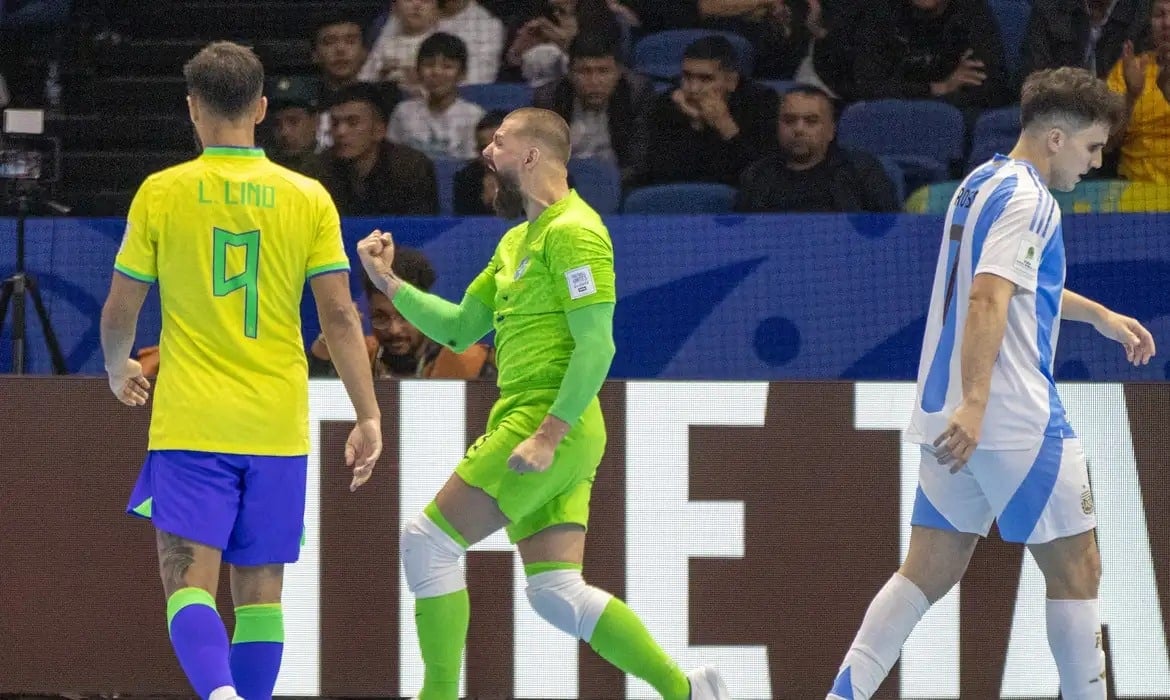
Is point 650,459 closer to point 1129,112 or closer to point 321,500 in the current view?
point 321,500

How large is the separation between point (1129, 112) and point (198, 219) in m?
4.81

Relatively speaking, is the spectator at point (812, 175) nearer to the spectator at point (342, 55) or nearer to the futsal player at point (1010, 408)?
the spectator at point (342, 55)

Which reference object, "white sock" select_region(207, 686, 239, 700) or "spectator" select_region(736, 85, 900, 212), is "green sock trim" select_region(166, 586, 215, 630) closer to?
"white sock" select_region(207, 686, 239, 700)

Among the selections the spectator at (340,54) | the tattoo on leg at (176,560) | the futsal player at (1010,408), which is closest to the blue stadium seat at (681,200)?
the spectator at (340,54)

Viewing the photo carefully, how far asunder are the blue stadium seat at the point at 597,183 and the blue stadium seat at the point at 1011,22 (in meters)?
2.09

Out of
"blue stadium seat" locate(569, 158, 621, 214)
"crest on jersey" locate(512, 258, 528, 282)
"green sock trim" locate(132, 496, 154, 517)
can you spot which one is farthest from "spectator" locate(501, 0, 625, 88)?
"green sock trim" locate(132, 496, 154, 517)

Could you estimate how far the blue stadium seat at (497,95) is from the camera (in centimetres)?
810

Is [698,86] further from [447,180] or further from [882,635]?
[882,635]

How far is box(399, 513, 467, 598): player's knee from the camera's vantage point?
4.68 metres

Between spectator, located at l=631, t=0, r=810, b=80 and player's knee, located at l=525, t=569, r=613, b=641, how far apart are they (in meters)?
4.22

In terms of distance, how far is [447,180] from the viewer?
7586mm

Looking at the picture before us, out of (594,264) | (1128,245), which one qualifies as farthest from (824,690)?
(1128,245)

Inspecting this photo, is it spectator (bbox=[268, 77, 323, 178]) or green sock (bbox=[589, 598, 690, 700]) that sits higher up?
spectator (bbox=[268, 77, 323, 178])

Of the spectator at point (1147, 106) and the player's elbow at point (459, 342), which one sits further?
the spectator at point (1147, 106)
